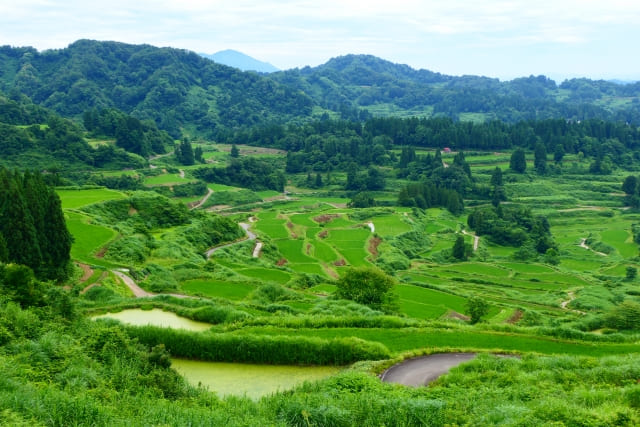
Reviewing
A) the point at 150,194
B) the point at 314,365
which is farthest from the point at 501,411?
the point at 150,194

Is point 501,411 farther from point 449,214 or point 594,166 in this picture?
point 594,166

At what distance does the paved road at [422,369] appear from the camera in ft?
70.0

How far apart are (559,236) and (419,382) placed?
92.0 meters

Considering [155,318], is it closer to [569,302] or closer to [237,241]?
[569,302]

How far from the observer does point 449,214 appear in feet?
388

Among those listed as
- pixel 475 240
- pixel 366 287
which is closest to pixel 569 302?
pixel 366 287

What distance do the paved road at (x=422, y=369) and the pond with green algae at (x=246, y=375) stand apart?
8.79 ft

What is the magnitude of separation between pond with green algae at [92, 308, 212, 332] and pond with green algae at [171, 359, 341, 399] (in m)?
5.60

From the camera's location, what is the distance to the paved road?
70.0 feet

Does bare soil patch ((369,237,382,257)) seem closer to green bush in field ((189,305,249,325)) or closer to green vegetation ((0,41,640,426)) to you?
green vegetation ((0,41,640,426))

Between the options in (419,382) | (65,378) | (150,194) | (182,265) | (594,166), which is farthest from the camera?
(594,166)

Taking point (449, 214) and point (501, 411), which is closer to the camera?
point (501, 411)

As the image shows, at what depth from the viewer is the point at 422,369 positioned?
22.5 metres

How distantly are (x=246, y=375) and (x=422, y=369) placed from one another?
7779mm
